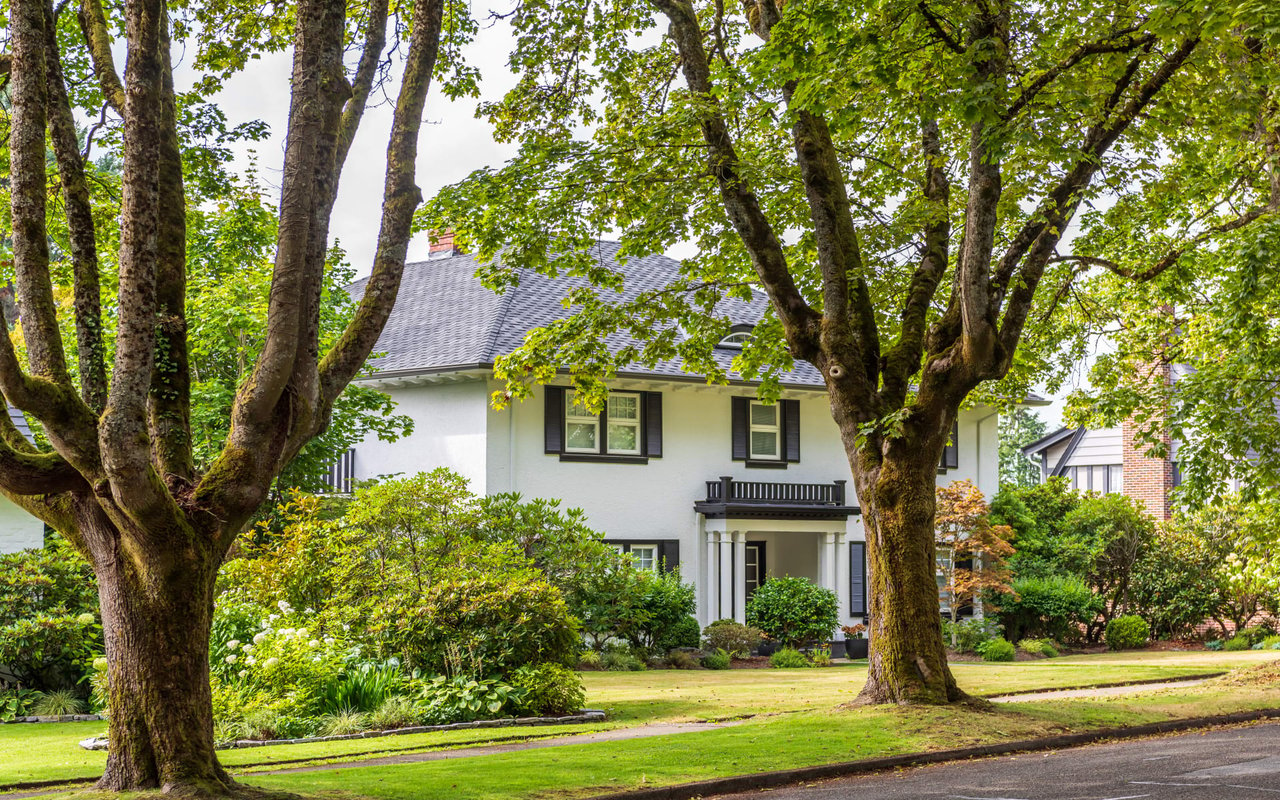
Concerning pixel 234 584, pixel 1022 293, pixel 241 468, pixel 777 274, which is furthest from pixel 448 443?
pixel 241 468

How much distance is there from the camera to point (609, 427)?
2803 cm

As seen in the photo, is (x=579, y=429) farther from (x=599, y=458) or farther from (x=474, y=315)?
(x=474, y=315)

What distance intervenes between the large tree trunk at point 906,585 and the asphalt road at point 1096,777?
6.36 ft

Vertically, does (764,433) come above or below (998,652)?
above

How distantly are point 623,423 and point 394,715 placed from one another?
1425cm

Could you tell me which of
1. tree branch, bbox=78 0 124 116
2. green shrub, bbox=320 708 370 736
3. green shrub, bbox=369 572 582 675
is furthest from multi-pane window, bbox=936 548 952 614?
tree branch, bbox=78 0 124 116

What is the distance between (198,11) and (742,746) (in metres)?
9.29

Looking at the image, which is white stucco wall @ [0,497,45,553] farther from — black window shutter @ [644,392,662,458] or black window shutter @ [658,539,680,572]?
black window shutter @ [658,539,680,572]

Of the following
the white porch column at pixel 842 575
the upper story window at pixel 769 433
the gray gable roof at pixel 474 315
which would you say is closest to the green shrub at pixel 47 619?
the gray gable roof at pixel 474 315

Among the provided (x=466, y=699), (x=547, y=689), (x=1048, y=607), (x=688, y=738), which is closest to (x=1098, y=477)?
(x=1048, y=607)

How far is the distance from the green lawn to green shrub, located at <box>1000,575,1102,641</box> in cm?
951

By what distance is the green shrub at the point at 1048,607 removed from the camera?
29500mm

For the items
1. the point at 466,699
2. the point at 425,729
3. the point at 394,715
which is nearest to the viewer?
the point at 425,729

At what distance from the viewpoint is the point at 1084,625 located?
32.2 metres
